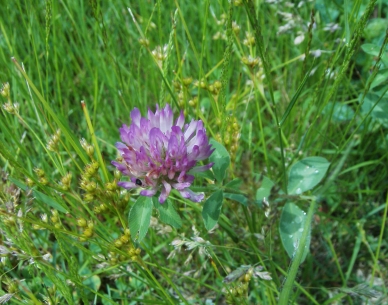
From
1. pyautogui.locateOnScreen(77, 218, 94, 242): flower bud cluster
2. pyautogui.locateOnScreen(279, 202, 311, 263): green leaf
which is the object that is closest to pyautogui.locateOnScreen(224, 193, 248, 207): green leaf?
pyautogui.locateOnScreen(279, 202, 311, 263): green leaf

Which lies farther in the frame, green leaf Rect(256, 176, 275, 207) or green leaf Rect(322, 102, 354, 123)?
green leaf Rect(322, 102, 354, 123)

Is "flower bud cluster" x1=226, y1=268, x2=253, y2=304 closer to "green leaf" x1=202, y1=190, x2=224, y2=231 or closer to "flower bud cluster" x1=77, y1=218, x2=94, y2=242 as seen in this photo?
"green leaf" x1=202, y1=190, x2=224, y2=231

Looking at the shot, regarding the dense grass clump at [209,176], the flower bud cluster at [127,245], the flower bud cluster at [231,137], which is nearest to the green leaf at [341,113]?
the dense grass clump at [209,176]

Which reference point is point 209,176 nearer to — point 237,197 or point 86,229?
point 237,197

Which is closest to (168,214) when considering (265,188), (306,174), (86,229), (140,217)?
(140,217)

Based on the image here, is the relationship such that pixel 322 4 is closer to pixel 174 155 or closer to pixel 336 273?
pixel 336 273

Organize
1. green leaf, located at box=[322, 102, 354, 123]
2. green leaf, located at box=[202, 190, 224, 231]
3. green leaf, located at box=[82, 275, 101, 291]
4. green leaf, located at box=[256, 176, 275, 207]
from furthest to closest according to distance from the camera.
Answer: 1. green leaf, located at box=[322, 102, 354, 123]
2. green leaf, located at box=[82, 275, 101, 291]
3. green leaf, located at box=[256, 176, 275, 207]
4. green leaf, located at box=[202, 190, 224, 231]

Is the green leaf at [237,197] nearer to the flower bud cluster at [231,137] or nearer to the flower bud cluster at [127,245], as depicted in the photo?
the flower bud cluster at [231,137]
